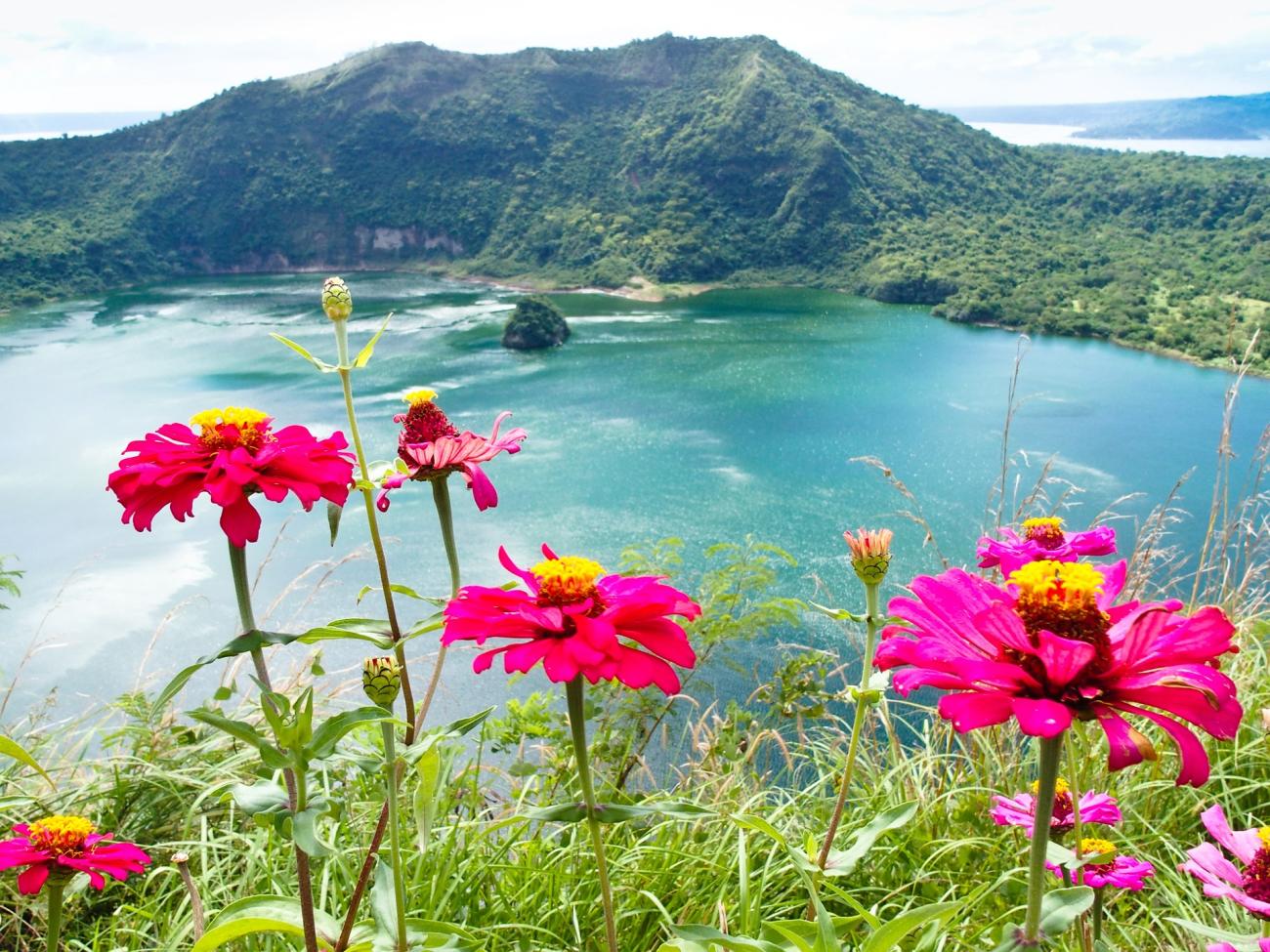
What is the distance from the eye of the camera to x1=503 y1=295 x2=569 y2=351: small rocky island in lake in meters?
26.3

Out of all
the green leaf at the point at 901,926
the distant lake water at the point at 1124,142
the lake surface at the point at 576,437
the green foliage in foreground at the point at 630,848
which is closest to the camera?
the green leaf at the point at 901,926

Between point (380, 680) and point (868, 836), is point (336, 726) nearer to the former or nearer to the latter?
point (380, 680)

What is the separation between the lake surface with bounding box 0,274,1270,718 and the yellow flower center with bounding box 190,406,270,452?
364 cm

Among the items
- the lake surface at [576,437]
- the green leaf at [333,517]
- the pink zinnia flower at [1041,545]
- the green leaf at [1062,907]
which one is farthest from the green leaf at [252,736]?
the lake surface at [576,437]

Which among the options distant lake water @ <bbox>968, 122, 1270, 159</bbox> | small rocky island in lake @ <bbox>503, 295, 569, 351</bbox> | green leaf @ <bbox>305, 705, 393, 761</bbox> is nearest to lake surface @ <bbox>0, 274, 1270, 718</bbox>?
small rocky island in lake @ <bbox>503, 295, 569, 351</bbox>

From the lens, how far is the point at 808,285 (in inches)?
1515

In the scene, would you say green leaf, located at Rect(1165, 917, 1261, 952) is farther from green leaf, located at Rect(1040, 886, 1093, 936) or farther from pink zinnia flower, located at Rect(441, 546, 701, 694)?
pink zinnia flower, located at Rect(441, 546, 701, 694)

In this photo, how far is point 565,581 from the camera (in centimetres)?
90

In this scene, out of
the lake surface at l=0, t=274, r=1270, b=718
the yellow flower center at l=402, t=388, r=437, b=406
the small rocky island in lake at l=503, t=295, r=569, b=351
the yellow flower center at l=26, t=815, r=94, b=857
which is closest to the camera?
the yellow flower center at l=26, t=815, r=94, b=857

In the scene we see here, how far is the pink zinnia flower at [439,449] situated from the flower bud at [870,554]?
1.47 ft

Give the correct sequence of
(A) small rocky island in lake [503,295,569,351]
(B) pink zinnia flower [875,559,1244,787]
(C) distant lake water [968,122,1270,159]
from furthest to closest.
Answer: (C) distant lake water [968,122,1270,159] → (A) small rocky island in lake [503,295,569,351] → (B) pink zinnia flower [875,559,1244,787]

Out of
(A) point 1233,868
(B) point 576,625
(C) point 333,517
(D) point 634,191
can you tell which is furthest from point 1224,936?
(D) point 634,191

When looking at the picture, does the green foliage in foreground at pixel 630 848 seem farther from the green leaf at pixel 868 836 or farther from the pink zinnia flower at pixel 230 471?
the pink zinnia flower at pixel 230 471

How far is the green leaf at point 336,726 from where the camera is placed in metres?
0.89
